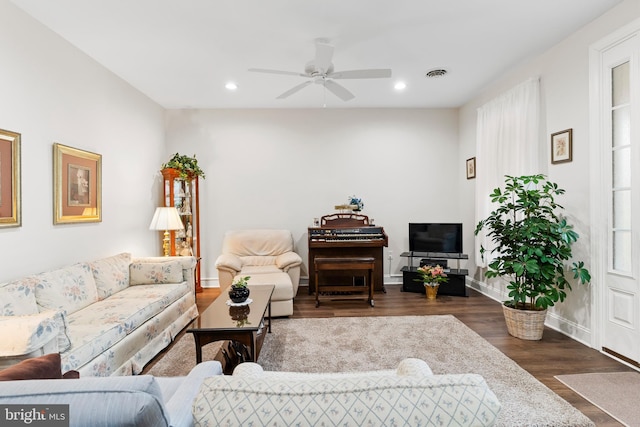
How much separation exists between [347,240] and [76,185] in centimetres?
327

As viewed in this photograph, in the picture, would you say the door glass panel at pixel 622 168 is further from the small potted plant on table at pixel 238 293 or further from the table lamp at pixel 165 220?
the table lamp at pixel 165 220

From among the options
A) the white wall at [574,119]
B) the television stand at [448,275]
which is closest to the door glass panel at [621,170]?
the white wall at [574,119]

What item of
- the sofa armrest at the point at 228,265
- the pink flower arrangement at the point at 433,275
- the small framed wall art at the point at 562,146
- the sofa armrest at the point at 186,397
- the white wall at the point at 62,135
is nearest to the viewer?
the sofa armrest at the point at 186,397

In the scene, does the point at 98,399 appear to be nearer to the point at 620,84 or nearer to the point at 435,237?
the point at 620,84

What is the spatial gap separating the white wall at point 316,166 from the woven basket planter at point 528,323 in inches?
97.1

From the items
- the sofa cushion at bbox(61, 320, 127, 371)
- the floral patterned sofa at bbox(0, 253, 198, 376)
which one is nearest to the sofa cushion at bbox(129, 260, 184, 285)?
the floral patterned sofa at bbox(0, 253, 198, 376)

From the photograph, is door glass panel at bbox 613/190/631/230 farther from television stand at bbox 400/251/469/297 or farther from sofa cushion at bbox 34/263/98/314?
sofa cushion at bbox 34/263/98/314

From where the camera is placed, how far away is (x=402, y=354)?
292cm

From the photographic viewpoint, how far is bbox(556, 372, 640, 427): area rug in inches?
81.0

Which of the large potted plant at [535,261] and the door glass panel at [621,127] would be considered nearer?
the door glass panel at [621,127]

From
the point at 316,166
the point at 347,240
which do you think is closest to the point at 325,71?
the point at 316,166

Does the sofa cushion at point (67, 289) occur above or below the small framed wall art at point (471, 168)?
below

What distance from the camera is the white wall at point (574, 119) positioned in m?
3.04

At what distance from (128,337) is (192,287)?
1.43 metres
